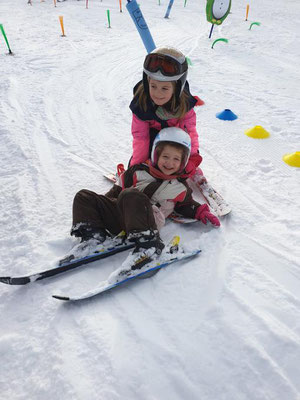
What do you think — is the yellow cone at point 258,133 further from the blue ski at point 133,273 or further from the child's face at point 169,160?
the blue ski at point 133,273

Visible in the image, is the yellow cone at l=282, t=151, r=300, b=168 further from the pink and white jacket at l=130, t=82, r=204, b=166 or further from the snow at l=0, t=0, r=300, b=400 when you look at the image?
the pink and white jacket at l=130, t=82, r=204, b=166

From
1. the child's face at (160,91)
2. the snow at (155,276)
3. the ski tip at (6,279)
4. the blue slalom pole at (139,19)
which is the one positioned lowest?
Answer: the snow at (155,276)

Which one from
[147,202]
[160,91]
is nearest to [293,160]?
[160,91]

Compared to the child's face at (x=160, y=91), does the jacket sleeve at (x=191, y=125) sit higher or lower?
lower

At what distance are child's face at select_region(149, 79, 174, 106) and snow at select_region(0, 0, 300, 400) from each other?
111 cm

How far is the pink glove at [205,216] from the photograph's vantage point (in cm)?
264

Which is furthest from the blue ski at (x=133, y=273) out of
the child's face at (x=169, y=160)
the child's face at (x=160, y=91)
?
Answer: the child's face at (x=160, y=91)

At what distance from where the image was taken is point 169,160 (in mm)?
2514

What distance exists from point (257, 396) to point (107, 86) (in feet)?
18.2

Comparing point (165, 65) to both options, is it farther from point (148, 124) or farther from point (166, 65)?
point (148, 124)

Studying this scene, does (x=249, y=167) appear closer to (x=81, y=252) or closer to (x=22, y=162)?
(x=81, y=252)

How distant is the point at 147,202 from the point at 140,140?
0.83 metres

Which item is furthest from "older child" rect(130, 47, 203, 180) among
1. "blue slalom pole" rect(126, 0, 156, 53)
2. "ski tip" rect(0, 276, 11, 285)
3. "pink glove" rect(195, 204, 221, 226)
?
"blue slalom pole" rect(126, 0, 156, 53)

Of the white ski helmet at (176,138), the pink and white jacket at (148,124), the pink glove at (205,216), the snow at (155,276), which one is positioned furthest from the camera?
the pink and white jacket at (148,124)
